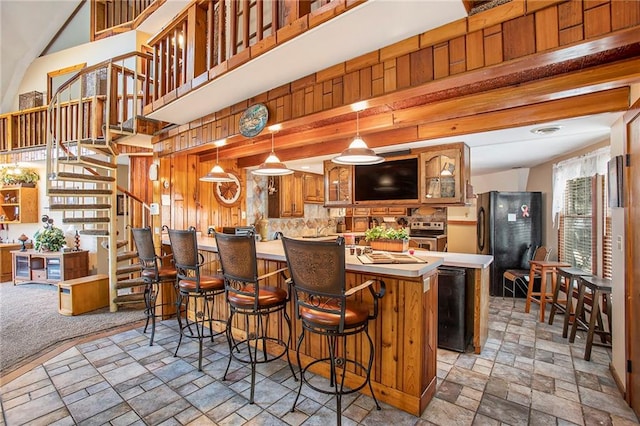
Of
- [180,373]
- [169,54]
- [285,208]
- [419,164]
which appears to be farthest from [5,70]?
[419,164]

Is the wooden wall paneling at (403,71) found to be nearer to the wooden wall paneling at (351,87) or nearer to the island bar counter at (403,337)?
the wooden wall paneling at (351,87)

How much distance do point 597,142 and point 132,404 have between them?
5.15m

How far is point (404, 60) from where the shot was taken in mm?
1843

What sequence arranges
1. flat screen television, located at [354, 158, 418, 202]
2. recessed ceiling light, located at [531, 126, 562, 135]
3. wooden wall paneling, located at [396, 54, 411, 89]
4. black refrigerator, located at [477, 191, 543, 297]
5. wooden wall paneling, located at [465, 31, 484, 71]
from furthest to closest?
black refrigerator, located at [477, 191, 543, 297]
flat screen television, located at [354, 158, 418, 202]
recessed ceiling light, located at [531, 126, 562, 135]
wooden wall paneling, located at [396, 54, 411, 89]
wooden wall paneling, located at [465, 31, 484, 71]

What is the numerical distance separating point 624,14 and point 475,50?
55 cm

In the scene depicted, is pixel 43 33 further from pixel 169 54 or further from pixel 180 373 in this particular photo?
pixel 180 373

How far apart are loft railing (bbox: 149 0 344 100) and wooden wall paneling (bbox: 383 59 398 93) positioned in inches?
19.1

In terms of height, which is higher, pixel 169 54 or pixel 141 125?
pixel 169 54

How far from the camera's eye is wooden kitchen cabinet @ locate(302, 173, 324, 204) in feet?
19.9

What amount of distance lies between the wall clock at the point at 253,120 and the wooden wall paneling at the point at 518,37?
1.72 meters

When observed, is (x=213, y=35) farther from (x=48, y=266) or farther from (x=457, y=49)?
(x=48, y=266)

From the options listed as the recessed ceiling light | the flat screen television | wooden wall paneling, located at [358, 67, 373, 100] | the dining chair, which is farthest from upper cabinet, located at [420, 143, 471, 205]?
wooden wall paneling, located at [358, 67, 373, 100]

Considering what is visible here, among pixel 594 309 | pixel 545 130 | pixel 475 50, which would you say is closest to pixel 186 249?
pixel 475 50

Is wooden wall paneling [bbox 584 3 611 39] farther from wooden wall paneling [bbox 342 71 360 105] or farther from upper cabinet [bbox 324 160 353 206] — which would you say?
upper cabinet [bbox 324 160 353 206]
